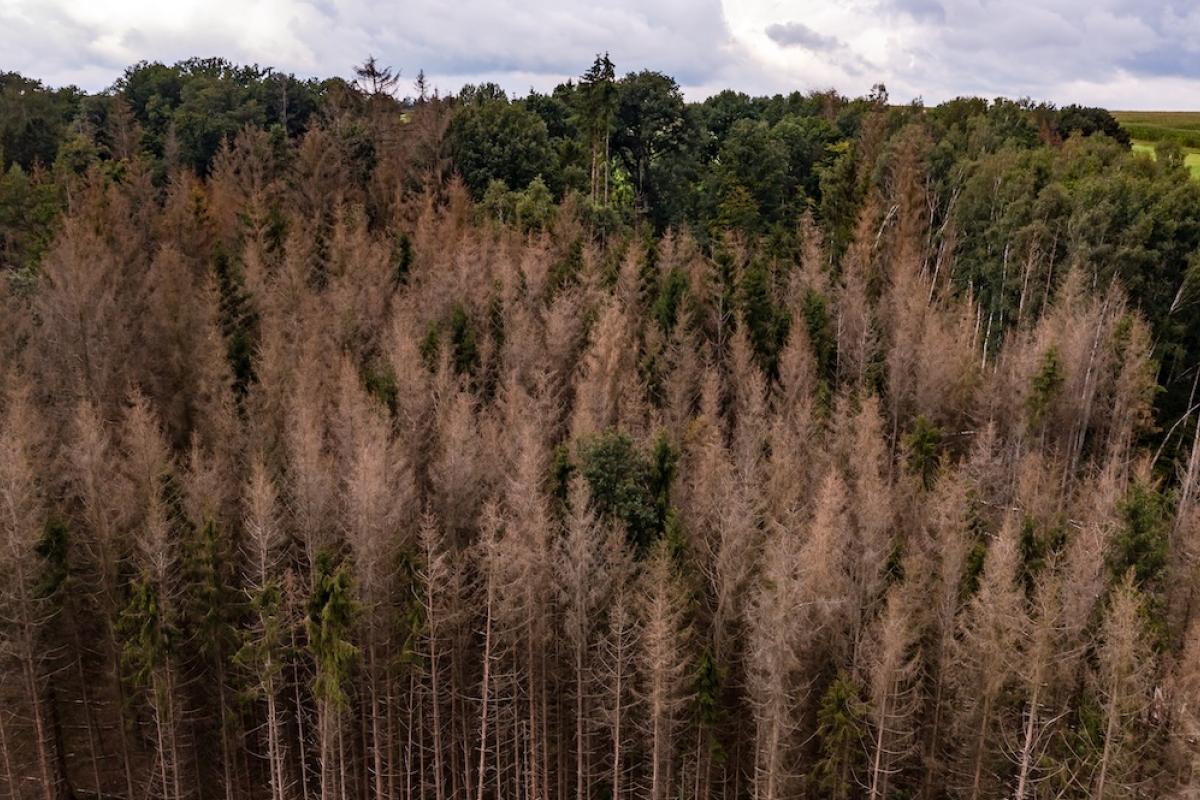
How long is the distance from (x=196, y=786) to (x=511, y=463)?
16.6 metres

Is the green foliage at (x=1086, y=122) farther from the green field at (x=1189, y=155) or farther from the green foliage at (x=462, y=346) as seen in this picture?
the green foliage at (x=462, y=346)

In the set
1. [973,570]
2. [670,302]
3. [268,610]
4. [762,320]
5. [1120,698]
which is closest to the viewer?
[1120,698]

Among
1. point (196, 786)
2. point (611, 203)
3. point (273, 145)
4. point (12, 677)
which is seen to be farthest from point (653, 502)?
point (273, 145)

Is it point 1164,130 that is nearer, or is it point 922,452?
point 922,452

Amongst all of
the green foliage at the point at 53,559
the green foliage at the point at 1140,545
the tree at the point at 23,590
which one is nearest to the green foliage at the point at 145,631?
the green foliage at the point at 53,559

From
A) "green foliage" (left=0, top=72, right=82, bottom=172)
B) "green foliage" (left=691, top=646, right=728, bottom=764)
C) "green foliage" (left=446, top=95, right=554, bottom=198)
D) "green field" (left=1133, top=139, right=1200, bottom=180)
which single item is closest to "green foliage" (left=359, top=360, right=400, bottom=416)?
"green foliage" (left=691, top=646, right=728, bottom=764)

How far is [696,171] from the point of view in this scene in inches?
3009

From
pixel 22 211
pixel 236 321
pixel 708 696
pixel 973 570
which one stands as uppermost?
pixel 22 211

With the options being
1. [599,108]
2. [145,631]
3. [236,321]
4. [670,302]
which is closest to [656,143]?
[599,108]

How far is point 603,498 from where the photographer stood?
109 feet

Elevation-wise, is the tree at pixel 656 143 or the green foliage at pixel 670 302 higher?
the tree at pixel 656 143

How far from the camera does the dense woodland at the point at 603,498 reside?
29016 millimetres

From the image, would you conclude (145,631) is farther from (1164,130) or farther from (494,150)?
(1164,130)

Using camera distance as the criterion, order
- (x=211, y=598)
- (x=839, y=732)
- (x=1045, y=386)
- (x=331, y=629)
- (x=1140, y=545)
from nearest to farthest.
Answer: (x=331, y=629) < (x=839, y=732) < (x=211, y=598) < (x=1140, y=545) < (x=1045, y=386)
